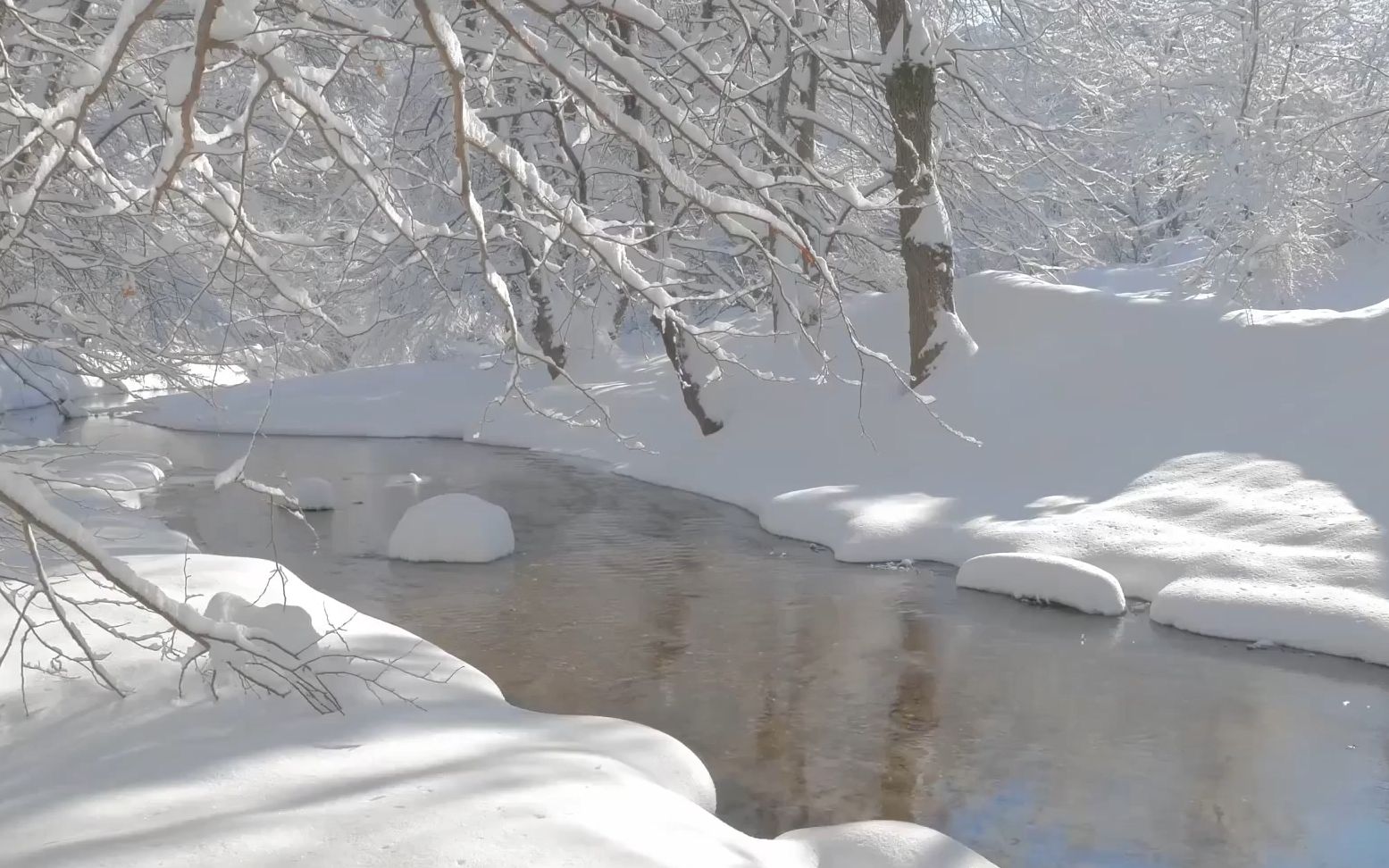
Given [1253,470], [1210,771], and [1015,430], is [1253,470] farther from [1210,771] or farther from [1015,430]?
[1210,771]

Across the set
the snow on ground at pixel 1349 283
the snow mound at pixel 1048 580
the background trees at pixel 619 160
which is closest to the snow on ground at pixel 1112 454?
the snow mound at pixel 1048 580

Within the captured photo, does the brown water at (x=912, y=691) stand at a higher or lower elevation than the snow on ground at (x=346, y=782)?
higher

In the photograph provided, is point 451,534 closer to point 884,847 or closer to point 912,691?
point 912,691

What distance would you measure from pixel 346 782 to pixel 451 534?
6669 mm

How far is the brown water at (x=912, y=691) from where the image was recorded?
6.34 metres

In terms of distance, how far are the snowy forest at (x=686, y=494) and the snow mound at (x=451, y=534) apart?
0.04m

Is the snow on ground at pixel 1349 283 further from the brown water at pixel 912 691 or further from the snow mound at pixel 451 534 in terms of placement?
the snow mound at pixel 451 534

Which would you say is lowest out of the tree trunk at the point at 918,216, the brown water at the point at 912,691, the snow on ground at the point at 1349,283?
the brown water at the point at 912,691

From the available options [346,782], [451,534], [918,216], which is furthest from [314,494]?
[346,782]

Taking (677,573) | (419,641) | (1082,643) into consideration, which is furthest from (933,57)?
(419,641)

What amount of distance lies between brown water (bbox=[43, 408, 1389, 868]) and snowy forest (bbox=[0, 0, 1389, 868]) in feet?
0.15

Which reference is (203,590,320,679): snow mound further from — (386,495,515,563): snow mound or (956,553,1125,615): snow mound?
(956,553,1125,615): snow mound

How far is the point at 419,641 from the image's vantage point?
7957 millimetres

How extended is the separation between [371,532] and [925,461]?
5.62m
